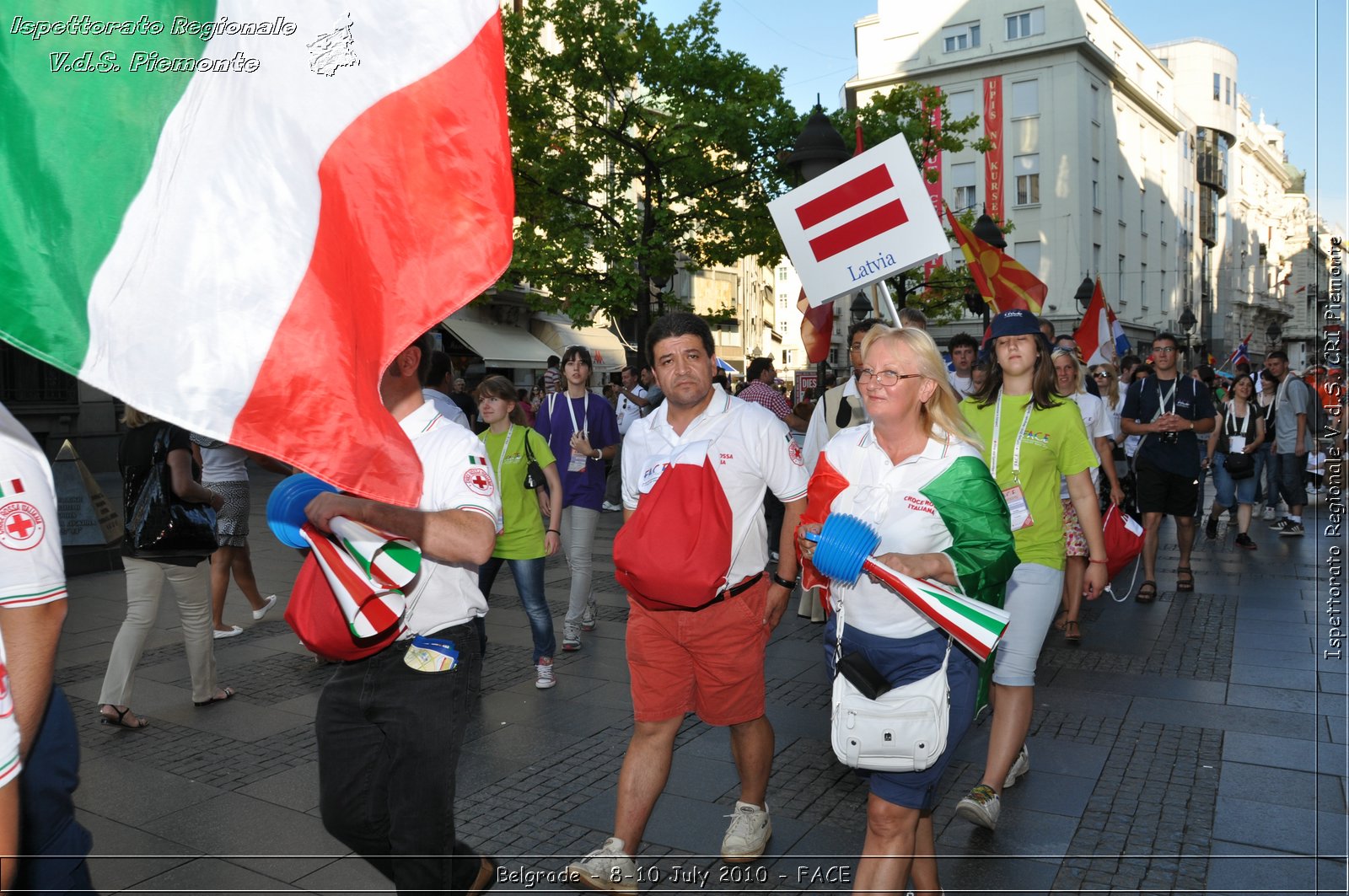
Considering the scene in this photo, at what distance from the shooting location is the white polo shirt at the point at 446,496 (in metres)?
2.72

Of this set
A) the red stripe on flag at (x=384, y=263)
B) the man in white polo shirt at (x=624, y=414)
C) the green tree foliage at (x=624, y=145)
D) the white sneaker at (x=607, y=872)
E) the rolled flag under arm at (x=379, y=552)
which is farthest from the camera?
the green tree foliage at (x=624, y=145)

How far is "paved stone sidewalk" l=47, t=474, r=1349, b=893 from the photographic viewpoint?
3775mm

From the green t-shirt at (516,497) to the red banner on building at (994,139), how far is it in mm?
40340

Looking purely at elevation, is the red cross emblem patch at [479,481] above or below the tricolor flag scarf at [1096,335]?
below

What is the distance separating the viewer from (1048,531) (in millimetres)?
4391

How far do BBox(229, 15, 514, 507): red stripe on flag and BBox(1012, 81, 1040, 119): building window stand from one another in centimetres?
4665

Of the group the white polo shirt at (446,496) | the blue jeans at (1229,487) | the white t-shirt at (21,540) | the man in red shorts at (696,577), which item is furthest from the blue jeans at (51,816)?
the blue jeans at (1229,487)

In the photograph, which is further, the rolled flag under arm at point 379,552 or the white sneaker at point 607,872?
the white sneaker at point 607,872

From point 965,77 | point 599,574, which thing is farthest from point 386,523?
point 965,77

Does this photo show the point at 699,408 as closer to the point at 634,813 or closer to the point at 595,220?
the point at 634,813

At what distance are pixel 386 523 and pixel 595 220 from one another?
1890 centimetres

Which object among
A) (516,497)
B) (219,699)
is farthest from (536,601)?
(219,699)

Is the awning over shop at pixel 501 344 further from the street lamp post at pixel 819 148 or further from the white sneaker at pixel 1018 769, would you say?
the white sneaker at pixel 1018 769

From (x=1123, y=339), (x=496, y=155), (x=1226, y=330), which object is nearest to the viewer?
(x=496, y=155)
